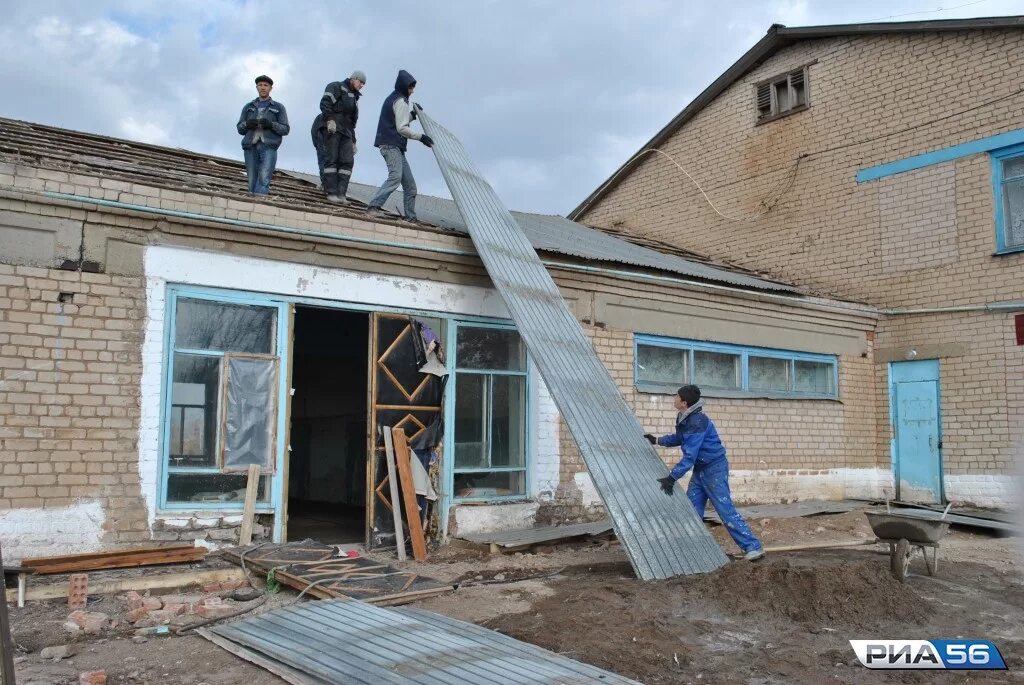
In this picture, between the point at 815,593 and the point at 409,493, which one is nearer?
the point at 815,593

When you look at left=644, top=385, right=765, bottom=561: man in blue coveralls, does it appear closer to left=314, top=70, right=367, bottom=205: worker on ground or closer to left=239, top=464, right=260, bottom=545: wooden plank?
left=239, top=464, right=260, bottom=545: wooden plank

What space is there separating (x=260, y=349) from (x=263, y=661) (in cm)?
365

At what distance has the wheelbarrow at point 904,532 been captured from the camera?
6434 millimetres

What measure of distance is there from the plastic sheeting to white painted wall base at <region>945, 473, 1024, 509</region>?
32.0 feet

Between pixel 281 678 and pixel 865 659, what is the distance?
3129mm

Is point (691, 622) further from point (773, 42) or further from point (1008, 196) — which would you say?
point (773, 42)

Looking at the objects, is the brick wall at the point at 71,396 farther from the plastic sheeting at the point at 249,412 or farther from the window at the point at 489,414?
the window at the point at 489,414

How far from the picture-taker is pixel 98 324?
6.91 meters

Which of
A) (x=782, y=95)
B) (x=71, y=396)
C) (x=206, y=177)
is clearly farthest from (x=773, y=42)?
(x=71, y=396)

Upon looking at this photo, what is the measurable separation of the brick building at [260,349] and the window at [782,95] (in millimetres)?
4865

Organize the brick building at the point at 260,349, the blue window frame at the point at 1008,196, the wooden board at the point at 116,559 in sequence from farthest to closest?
the blue window frame at the point at 1008,196
the brick building at the point at 260,349
the wooden board at the point at 116,559

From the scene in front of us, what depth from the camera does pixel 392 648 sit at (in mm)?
4691

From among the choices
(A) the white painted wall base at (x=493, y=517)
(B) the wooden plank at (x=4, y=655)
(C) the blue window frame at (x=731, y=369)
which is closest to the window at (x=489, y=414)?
(A) the white painted wall base at (x=493, y=517)

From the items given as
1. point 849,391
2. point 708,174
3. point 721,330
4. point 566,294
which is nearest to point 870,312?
point 849,391
